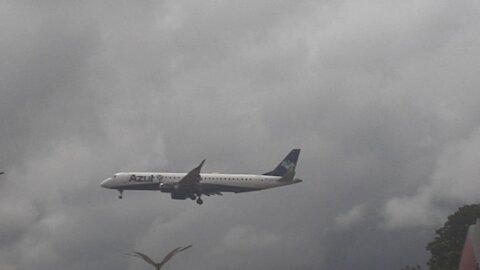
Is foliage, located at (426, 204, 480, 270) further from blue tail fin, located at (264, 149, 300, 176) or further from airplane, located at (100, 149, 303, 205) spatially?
blue tail fin, located at (264, 149, 300, 176)

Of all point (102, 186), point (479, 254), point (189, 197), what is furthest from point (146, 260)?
point (102, 186)

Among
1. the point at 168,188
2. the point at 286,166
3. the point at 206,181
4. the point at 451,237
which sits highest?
the point at 286,166

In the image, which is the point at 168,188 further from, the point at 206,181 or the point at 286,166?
the point at 286,166

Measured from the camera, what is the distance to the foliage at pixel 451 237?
111662mm

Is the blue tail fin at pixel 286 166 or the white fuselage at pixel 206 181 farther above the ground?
the blue tail fin at pixel 286 166

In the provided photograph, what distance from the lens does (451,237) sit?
370 feet

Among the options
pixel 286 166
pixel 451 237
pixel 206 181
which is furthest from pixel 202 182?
pixel 451 237

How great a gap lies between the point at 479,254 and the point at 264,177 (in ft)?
376

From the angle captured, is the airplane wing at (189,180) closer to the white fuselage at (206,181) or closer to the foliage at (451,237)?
the white fuselage at (206,181)

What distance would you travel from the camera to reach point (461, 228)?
369 feet

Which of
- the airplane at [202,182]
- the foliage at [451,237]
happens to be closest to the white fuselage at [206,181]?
the airplane at [202,182]

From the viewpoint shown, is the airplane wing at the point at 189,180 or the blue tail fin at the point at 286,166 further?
the blue tail fin at the point at 286,166

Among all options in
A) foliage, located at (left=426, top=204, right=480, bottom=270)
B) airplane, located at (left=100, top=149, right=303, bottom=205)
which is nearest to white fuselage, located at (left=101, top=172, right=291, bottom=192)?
airplane, located at (left=100, top=149, right=303, bottom=205)

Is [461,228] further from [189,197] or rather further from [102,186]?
[102,186]
